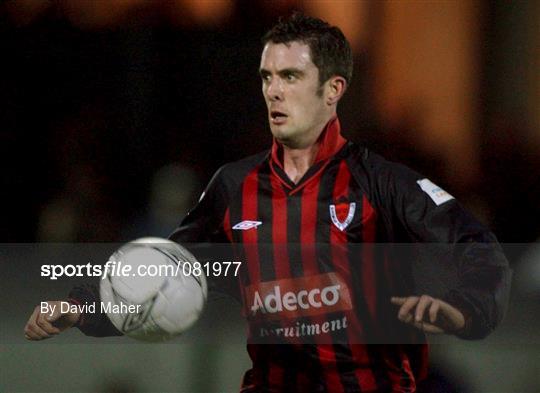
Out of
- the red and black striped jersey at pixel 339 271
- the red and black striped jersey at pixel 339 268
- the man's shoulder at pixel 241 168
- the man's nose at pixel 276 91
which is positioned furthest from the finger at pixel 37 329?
the man's nose at pixel 276 91

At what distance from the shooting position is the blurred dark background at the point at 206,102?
3275mm

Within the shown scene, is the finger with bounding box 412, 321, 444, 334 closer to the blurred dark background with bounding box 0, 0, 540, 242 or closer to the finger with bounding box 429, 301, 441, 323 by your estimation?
the finger with bounding box 429, 301, 441, 323

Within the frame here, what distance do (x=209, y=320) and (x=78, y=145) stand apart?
0.93 metres

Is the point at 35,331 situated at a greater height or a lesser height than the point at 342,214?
lesser

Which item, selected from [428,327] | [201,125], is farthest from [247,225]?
[201,125]

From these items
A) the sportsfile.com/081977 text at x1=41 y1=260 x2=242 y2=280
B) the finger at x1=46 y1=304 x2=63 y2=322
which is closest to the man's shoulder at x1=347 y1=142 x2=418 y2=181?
the sportsfile.com/081977 text at x1=41 y1=260 x2=242 y2=280

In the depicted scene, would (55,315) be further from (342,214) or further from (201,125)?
(201,125)

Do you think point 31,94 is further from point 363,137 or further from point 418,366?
point 418,366

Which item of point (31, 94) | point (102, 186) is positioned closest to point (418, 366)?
point (102, 186)

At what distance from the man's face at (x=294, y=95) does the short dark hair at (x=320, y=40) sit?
2 centimetres

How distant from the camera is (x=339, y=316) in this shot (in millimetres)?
2514

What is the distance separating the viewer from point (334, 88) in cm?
268

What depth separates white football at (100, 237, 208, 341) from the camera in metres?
2.46

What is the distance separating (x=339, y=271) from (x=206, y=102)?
3.89ft
